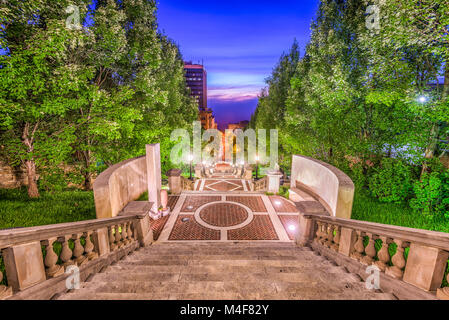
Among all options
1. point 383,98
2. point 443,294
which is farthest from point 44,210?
point 383,98

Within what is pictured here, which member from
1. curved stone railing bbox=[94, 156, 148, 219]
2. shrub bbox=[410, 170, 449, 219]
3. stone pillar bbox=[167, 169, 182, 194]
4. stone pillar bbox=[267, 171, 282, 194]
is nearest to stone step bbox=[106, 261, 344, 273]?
curved stone railing bbox=[94, 156, 148, 219]

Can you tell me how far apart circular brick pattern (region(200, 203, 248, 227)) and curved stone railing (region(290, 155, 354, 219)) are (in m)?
3.17

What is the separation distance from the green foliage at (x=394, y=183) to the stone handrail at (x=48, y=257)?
9.01m

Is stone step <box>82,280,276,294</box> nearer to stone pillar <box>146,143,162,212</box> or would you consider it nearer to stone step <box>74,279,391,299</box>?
stone step <box>74,279,391,299</box>

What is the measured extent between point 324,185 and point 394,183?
2368 millimetres

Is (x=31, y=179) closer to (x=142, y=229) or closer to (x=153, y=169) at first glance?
(x=153, y=169)

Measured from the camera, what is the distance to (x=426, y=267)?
2629mm

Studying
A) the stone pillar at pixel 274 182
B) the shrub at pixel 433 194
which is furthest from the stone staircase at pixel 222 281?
the stone pillar at pixel 274 182

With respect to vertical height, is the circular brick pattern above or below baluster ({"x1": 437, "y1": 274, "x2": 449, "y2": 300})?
below

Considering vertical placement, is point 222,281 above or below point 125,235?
above

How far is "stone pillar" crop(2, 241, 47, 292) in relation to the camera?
2510 mm

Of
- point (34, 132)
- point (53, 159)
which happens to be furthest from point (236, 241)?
point (34, 132)

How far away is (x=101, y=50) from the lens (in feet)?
29.6
